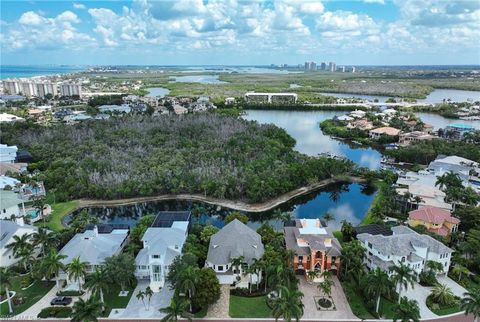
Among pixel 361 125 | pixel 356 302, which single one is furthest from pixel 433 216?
pixel 361 125

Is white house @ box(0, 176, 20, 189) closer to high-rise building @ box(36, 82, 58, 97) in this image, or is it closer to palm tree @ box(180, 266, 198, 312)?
palm tree @ box(180, 266, 198, 312)

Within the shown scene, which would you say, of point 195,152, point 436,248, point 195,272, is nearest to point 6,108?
point 195,152

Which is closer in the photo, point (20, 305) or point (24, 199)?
point (20, 305)

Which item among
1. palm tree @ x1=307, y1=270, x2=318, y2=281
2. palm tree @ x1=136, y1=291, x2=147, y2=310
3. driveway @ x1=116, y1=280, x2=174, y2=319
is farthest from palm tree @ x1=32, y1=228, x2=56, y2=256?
palm tree @ x1=307, y1=270, x2=318, y2=281

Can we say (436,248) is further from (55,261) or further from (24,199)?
(24,199)

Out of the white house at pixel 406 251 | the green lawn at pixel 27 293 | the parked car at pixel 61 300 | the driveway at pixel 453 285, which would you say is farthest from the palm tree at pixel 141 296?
the driveway at pixel 453 285

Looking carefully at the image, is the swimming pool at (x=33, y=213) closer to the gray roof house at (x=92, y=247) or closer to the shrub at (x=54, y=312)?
the gray roof house at (x=92, y=247)

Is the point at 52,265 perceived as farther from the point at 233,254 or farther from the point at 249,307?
the point at 249,307
